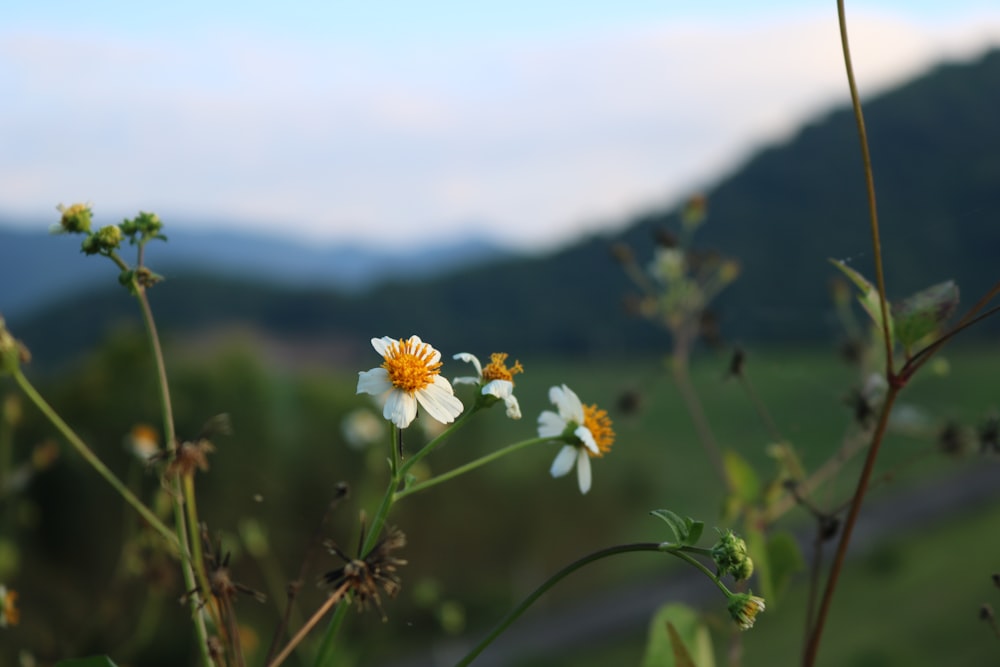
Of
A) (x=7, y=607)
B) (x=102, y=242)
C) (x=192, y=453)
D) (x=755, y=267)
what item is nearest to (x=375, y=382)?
(x=192, y=453)

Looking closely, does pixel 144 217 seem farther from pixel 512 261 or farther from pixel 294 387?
pixel 512 261

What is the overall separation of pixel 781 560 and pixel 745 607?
0.44 metres

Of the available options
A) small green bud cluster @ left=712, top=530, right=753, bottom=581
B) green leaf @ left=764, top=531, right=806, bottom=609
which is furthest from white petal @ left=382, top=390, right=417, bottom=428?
green leaf @ left=764, top=531, right=806, bottom=609

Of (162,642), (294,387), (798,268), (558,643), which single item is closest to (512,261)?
(798,268)

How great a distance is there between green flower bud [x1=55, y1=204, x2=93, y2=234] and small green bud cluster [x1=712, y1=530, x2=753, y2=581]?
57cm

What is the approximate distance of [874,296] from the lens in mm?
807

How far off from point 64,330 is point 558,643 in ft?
67.6

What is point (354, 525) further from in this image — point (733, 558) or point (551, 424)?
point (733, 558)

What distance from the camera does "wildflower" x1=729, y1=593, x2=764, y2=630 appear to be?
2.09 feet

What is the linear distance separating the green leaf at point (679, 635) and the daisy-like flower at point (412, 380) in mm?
289

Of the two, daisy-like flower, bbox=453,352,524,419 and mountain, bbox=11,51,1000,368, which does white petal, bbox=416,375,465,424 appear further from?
mountain, bbox=11,51,1000,368

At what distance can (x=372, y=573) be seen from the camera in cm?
64

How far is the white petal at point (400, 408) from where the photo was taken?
27.7 inches

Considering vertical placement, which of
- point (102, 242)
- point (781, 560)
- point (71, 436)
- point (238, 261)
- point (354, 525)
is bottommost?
point (238, 261)
